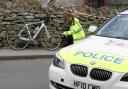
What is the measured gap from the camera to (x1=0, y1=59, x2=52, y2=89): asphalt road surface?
839 cm

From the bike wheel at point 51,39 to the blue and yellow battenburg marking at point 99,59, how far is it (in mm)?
6926

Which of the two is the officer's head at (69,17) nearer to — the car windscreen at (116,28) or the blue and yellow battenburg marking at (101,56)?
the car windscreen at (116,28)

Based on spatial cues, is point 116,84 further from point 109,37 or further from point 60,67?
point 109,37

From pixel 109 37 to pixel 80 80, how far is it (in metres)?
1.37

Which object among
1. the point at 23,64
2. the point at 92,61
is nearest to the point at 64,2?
the point at 23,64

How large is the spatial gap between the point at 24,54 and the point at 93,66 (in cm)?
658

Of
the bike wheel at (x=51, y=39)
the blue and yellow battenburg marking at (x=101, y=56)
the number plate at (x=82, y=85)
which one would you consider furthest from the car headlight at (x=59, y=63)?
the bike wheel at (x=51, y=39)

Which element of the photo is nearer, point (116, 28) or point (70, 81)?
point (70, 81)

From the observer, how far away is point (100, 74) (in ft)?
18.5

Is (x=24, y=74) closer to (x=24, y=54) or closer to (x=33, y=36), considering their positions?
(x=24, y=54)

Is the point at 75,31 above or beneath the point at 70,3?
beneath

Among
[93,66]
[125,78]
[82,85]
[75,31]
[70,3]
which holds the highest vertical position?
[93,66]

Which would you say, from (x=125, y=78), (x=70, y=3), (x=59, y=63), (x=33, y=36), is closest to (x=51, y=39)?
(x=33, y=36)

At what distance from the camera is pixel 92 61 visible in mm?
5766
